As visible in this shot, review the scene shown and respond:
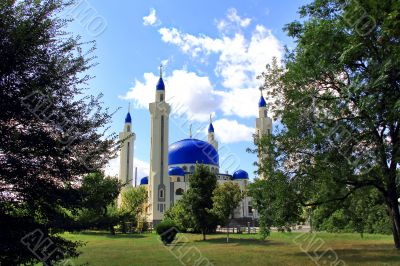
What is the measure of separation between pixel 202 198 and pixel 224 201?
244 cm

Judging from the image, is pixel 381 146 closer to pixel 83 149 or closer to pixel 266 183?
pixel 266 183

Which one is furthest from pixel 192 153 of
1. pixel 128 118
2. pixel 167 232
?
pixel 167 232

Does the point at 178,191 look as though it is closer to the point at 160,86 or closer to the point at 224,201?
the point at 160,86

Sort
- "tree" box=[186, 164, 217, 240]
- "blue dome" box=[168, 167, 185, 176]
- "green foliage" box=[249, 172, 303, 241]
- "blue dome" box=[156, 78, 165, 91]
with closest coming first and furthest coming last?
"green foliage" box=[249, 172, 303, 241]
"tree" box=[186, 164, 217, 240]
"blue dome" box=[156, 78, 165, 91]
"blue dome" box=[168, 167, 185, 176]

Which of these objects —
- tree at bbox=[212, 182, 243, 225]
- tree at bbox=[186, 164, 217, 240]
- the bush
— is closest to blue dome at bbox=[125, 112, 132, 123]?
tree at bbox=[186, 164, 217, 240]

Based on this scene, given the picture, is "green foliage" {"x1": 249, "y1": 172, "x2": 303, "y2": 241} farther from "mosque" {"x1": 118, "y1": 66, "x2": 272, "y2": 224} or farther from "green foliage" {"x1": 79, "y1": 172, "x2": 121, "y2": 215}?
"mosque" {"x1": 118, "y1": 66, "x2": 272, "y2": 224}

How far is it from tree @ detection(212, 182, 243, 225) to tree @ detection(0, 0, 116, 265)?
1008 inches

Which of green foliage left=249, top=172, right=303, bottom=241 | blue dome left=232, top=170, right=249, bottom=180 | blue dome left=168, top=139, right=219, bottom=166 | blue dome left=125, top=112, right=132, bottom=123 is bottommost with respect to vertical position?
green foliage left=249, top=172, right=303, bottom=241

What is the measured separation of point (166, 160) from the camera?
7144 cm

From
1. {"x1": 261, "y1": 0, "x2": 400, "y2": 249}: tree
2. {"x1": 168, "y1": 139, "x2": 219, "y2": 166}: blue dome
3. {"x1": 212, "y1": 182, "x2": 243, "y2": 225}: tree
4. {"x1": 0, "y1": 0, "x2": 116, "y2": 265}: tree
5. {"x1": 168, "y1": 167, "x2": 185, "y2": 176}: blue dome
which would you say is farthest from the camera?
{"x1": 168, "y1": 139, "x2": 219, "y2": 166}: blue dome

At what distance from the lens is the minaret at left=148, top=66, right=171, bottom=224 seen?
70.0 meters

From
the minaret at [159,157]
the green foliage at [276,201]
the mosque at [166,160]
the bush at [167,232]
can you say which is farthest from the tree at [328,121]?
the minaret at [159,157]

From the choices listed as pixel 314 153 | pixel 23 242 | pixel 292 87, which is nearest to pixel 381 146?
pixel 314 153

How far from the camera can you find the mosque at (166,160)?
70312mm
